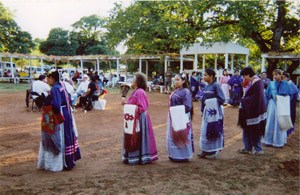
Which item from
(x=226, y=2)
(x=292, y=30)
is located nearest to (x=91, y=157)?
(x=226, y=2)

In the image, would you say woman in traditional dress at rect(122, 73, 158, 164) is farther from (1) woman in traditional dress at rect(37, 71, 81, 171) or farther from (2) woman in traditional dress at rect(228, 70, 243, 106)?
(2) woman in traditional dress at rect(228, 70, 243, 106)

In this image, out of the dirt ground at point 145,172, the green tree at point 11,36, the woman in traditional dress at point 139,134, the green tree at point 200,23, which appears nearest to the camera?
the dirt ground at point 145,172

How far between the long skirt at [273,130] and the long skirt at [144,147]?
3.15 meters

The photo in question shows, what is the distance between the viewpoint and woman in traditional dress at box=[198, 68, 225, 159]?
216 inches

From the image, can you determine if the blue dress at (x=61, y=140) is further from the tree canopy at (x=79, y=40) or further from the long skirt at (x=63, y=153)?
the tree canopy at (x=79, y=40)

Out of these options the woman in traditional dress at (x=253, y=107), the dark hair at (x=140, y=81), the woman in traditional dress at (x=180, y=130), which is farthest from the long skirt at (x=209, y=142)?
the dark hair at (x=140, y=81)

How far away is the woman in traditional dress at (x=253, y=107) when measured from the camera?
5703 millimetres

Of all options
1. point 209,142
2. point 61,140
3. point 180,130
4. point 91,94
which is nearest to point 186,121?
point 180,130

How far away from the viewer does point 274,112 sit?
267 inches

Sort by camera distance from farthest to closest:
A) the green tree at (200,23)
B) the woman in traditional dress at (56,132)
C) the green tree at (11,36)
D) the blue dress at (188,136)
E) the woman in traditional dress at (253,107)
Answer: the green tree at (11,36), the green tree at (200,23), the woman in traditional dress at (253,107), the blue dress at (188,136), the woman in traditional dress at (56,132)

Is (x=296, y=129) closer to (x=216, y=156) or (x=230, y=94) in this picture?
(x=216, y=156)

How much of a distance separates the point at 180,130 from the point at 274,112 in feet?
9.24

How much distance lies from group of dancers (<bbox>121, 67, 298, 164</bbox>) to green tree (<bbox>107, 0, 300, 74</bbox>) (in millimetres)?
11679

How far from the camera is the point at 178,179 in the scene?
14.8 ft
